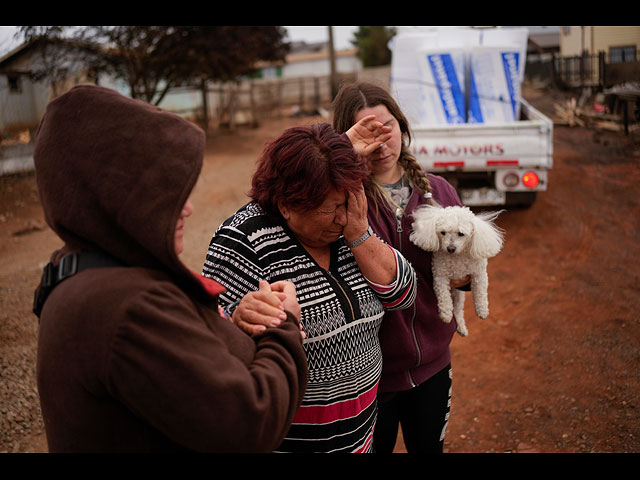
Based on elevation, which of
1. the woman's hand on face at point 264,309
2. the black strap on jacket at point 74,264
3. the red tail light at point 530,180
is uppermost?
the black strap on jacket at point 74,264

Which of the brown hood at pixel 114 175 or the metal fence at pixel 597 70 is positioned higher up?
the metal fence at pixel 597 70

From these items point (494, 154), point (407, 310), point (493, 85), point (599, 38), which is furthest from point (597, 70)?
point (407, 310)

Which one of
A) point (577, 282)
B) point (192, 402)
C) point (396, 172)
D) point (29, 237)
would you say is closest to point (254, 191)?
point (396, 172)

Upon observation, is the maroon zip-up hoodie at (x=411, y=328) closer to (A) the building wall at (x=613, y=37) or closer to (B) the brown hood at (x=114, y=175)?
(B) the brown hood at (x=114, y=175)

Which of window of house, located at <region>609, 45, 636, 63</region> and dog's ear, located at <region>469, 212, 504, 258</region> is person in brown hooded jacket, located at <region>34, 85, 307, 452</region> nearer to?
dog's ear, located at <region>469, 212, 504, 258</region>

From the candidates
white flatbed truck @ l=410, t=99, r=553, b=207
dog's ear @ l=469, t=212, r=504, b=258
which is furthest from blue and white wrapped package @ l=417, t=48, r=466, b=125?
dog's ear @ l=469, t=212, r=504, b=258

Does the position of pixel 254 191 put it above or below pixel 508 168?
above

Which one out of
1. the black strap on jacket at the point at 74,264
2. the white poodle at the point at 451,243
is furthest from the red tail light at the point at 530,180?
the black strap on jacket at the point at 74,264

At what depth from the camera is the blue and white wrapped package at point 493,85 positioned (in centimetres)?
722

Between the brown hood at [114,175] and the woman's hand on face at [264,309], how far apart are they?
12.9 inches

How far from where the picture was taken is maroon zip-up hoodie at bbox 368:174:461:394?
84.4 inches

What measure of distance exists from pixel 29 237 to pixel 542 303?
7596mm

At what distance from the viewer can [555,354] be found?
444 cm

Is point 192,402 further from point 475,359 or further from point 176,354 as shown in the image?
point 475,359
